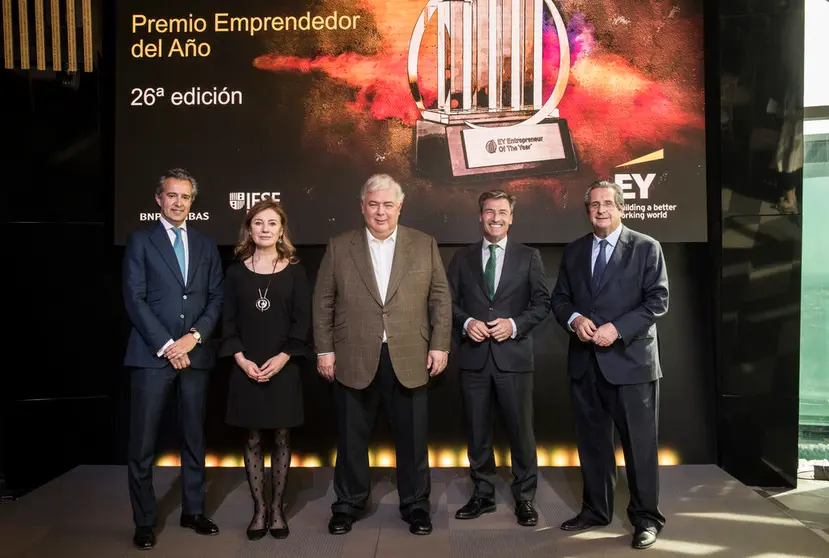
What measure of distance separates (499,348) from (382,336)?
709mm

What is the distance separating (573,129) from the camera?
14.7ft

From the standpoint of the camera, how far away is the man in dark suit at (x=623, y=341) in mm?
3287

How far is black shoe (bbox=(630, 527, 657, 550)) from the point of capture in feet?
10.6

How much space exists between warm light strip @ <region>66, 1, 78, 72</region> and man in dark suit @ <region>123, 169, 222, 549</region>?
5.94ft

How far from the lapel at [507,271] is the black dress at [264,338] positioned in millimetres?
1091

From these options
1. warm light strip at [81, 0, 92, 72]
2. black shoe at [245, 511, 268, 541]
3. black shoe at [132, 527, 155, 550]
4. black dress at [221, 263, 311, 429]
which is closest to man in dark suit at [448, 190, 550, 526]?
black dress at [221, 263, 311, 429]

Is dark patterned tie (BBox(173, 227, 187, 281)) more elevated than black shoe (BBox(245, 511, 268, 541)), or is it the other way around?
dark patterned tie (BBox(173, 227, 187, 281))

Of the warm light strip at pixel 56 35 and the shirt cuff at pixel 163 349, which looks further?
the warm light strip at pixel 56 35

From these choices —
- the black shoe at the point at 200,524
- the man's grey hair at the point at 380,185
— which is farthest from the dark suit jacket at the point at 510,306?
the black shoe at the point at 200,524

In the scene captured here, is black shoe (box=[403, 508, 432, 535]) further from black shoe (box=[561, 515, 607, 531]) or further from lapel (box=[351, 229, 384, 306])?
lapel (box=[351, 229, 384, 306])

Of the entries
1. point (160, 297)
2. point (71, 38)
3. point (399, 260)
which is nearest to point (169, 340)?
point (160, 297)

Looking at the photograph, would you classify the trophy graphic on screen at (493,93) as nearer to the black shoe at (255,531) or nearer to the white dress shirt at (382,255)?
the white dress shirt at (382,255)

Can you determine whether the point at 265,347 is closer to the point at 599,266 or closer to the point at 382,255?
the point at 382,255

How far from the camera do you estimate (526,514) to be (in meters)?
3.56
